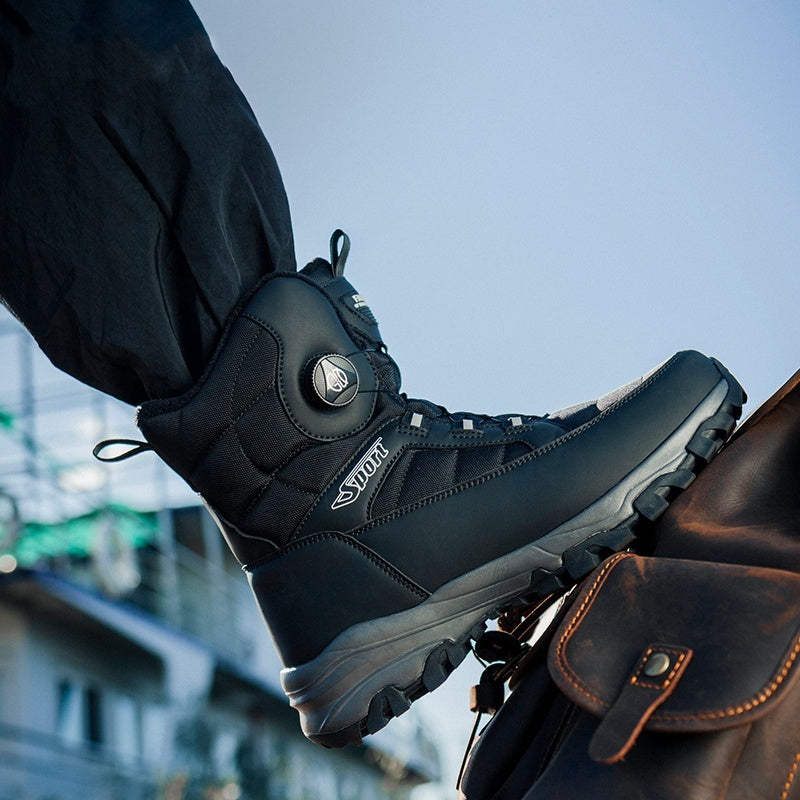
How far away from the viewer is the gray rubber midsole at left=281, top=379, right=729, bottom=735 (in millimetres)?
1208

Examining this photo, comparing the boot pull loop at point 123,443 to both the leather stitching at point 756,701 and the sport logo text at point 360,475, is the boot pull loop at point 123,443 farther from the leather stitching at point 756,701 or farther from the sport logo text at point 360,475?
the leather stitching at point 756,701

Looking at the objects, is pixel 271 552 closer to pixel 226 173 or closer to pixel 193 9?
pixel 226 173

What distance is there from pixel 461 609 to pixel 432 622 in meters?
0.04

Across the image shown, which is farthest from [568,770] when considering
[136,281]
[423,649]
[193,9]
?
[193,9]

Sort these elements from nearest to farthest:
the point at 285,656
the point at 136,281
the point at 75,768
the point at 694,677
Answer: the point at 694,677 < the point at 136,281 < the point at 285,656 < the point at 75,768

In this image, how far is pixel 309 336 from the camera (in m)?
1.21

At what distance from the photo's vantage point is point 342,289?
129 centimetres

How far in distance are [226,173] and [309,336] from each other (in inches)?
8.1

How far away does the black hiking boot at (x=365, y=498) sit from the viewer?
3.88 feet

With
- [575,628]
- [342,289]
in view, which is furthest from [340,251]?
[575,628]

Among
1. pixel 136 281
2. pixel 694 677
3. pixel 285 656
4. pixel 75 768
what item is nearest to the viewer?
pixel 694 677

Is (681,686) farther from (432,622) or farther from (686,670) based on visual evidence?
(432,622)

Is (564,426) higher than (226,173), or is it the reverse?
(226,173)

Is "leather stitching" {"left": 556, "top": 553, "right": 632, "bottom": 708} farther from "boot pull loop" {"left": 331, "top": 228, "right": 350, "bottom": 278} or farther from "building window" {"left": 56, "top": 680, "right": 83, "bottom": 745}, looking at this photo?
"building window" {"left": 56, "top": 680, "right": 83, "bottom": 745}
